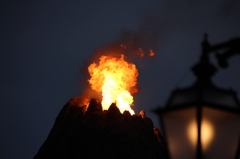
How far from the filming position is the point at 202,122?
3.31 metres

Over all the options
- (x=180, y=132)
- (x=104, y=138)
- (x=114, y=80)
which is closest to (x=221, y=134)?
(x=180, y=132)

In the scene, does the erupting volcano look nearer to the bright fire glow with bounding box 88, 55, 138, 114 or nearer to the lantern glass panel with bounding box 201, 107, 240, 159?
the bright fire glow with bounding box 88, 55, 138, 114

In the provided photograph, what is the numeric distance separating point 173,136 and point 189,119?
0.79 ft

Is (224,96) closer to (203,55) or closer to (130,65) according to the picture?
(203,55)

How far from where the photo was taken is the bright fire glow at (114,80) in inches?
2827

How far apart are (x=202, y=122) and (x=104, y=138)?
210 ft

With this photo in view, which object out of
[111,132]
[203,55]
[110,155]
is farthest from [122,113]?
[203,55]

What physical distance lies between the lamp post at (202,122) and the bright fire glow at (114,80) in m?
67.8

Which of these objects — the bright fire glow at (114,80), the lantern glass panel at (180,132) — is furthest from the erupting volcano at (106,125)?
the lantern glass panel at (180,132)

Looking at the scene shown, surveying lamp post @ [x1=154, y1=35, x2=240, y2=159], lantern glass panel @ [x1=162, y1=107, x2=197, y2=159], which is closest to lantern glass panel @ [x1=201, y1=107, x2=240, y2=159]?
lamp post @ [x1=154, y1=35, x2=240, y2=159]

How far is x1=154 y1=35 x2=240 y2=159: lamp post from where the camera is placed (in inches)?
130

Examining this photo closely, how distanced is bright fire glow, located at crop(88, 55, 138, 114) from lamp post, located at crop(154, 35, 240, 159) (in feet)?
223

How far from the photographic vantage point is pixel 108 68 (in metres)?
74.3

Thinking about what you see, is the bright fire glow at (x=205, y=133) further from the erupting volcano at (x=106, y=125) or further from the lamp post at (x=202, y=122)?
the erupting volcano at (x=106, y=125)
